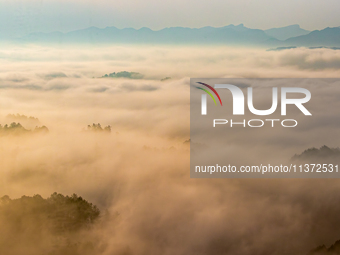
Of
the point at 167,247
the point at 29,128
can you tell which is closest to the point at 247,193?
the point at 167,247

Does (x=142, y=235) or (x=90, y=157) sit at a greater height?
(x=90, y=157)

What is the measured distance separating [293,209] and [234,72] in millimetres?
7822

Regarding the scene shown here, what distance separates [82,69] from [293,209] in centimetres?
1329

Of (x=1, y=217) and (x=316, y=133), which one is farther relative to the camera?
(x=316, y=133)

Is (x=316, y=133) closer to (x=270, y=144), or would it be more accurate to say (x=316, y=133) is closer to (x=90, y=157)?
(x=270, y=144)

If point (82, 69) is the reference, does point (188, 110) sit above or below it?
below

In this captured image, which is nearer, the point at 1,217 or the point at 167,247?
the point at 167,247

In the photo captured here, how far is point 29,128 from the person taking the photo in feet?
53.4

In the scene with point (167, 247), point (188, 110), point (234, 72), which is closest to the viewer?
point (167, 247)

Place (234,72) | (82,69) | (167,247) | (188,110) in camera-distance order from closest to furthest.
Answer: (167,247)
(234,72)
(82,69)
(188,110)

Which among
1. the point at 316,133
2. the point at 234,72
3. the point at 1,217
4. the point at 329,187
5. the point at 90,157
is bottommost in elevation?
the point at 1,217

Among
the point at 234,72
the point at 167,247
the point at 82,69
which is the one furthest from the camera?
the point at 82,69

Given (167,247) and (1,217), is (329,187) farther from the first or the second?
(1,217)

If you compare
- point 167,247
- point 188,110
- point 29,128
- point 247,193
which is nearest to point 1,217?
point 29,128
